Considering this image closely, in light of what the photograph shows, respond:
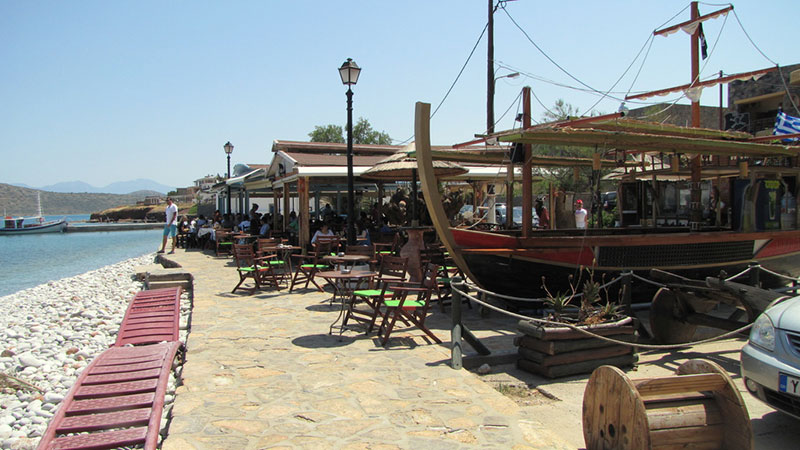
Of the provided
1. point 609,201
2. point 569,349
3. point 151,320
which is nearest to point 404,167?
point 151,320

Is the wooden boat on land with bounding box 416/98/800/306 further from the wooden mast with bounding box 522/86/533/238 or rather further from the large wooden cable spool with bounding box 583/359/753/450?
the large wooden cable spool with bounding box 583/359/753/450

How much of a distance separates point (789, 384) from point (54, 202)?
179 m

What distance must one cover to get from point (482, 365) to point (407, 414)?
4.98 ft

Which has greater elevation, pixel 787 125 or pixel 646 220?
pixel 787 125

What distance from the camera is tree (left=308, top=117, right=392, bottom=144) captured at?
5094 cm

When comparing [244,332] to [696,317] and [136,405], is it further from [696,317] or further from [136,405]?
[696,317]

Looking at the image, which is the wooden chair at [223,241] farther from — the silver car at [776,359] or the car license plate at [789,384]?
the car license plate at [789,384]

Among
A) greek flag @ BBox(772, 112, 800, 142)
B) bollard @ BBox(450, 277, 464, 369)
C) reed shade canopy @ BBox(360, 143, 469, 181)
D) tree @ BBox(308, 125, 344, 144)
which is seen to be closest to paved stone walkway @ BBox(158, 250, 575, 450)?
bollard @ BBox(450, 277, 464, 369)

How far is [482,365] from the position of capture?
5.14m

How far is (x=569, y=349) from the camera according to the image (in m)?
4.79

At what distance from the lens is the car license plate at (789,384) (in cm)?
328

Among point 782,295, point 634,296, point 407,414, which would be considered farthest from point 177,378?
point 634,296

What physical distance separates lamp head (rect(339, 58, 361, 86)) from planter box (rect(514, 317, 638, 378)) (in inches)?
251

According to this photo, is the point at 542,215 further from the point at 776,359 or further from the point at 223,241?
the point at 776,359
